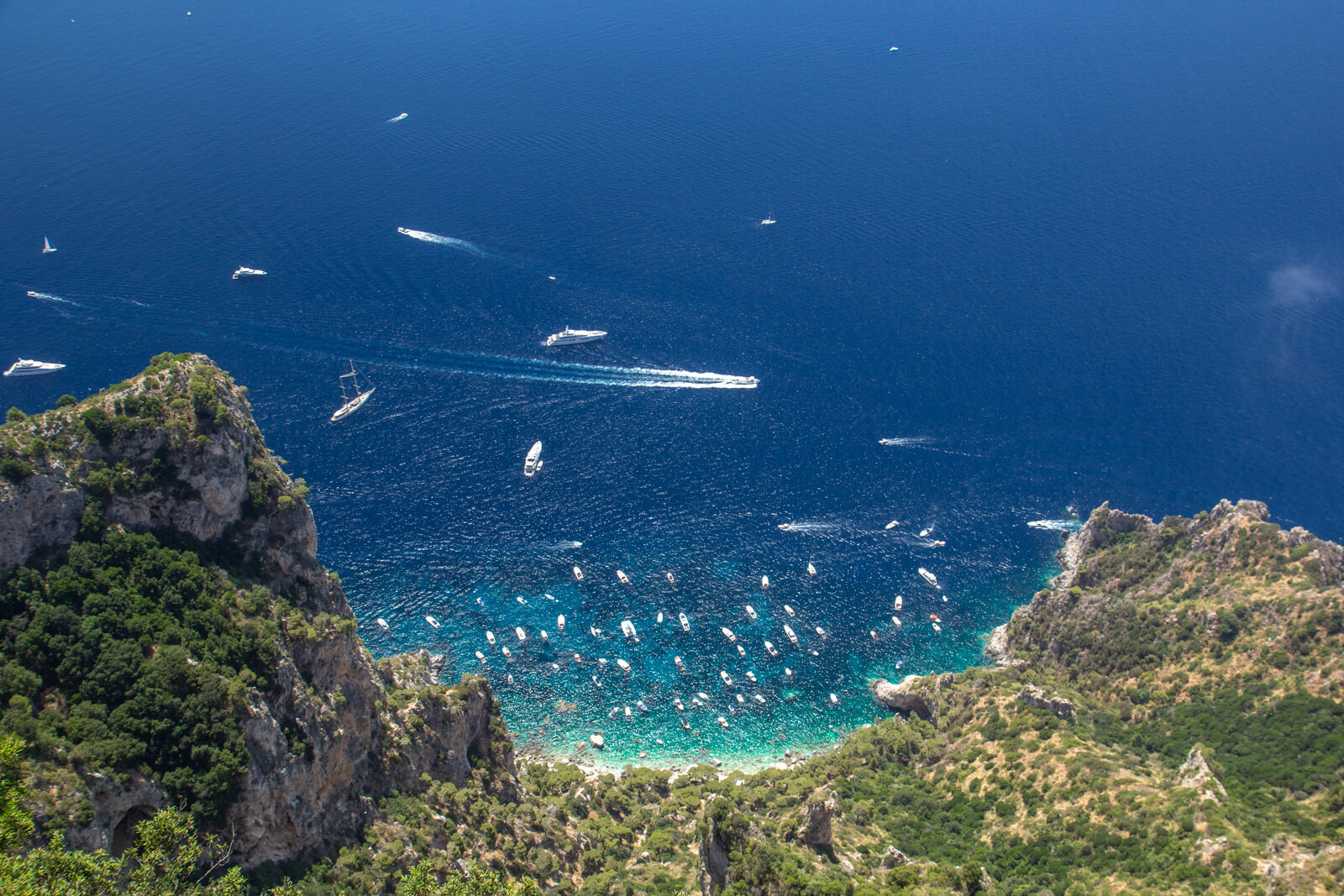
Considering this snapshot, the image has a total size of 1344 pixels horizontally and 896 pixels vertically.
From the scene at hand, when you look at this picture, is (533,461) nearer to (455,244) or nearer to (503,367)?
(503,367)

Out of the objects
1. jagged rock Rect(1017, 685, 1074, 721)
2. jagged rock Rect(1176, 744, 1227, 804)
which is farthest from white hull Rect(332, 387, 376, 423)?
jagged rock Rect(1176, 744, 1227, 804)

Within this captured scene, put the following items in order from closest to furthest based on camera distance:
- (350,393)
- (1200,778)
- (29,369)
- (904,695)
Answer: (1200,778) < (904,695) < (29,369) < (350,393)

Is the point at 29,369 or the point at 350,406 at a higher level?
the point at 350,406

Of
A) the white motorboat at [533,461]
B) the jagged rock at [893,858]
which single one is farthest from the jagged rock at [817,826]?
the white motorboat at [533,461]

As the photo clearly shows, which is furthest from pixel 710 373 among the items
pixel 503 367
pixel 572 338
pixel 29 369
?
pixel 29 369

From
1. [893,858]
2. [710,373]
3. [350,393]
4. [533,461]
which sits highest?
[710,373]

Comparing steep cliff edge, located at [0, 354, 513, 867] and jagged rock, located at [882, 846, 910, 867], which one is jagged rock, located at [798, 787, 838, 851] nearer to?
jagged rock, located at [882, 846, 910, 867]

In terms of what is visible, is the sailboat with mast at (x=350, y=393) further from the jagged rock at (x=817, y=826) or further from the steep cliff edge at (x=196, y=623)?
the jagged rock at (x=817, y=826)
